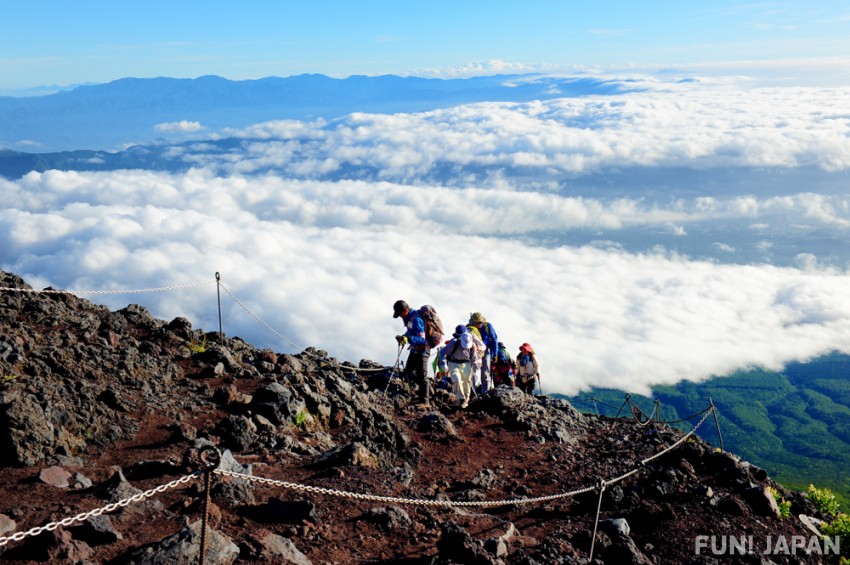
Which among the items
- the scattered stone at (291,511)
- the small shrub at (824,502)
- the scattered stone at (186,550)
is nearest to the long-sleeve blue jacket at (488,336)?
the small shrub at (824,502)

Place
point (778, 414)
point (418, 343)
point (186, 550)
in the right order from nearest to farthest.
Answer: point (186, 550)
point (418, 343)
point (778, 414)

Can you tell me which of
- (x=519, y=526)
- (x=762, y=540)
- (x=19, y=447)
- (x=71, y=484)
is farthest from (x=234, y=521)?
(x=762, y=540)

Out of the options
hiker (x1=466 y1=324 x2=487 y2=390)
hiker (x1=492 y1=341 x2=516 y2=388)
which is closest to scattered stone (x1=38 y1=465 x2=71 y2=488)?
hiker (x1=466 y1=324 x2=487 y2=390)

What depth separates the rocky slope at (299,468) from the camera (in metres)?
7.29

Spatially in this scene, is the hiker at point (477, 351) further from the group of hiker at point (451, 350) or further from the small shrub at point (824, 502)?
the small shrub at point (824, 502)

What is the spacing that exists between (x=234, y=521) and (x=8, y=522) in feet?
7.25

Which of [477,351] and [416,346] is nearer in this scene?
[477,351]

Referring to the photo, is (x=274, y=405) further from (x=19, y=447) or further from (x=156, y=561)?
(x=156, y=561)

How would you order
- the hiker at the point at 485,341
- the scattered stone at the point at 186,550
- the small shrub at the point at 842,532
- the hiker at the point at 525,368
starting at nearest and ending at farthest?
the scattered stone at the point at 186,550
the small shrub at the point at 842,532
the hiker at the point at 485,341
the hiker at the point at 525,368

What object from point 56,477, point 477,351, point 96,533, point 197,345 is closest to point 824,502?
point 477,351

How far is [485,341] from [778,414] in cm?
16622

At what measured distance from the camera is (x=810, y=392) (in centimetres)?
17412

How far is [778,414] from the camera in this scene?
157 meters

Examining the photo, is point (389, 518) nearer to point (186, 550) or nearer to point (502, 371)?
point (186, 550)
